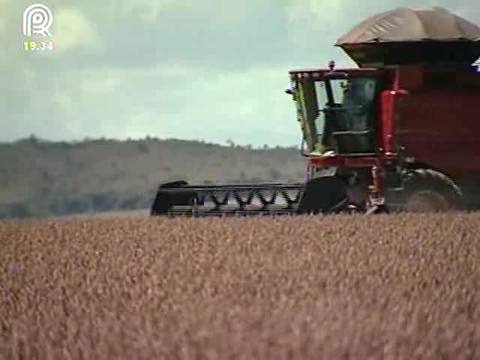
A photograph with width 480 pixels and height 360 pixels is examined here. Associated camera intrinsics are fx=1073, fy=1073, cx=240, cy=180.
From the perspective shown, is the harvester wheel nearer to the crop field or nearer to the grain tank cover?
the grain tank cover

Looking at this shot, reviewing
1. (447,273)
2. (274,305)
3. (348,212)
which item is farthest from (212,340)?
(348,212)

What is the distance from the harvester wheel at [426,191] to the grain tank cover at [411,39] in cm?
180

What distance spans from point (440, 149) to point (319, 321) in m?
12.5

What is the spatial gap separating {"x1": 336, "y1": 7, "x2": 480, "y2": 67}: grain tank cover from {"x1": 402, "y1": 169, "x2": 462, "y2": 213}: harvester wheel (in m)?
1.80

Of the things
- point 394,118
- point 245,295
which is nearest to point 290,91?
point 394,118

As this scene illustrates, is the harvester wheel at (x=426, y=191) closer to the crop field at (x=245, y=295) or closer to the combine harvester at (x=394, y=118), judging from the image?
the combine harvester at (x=394, y=118)

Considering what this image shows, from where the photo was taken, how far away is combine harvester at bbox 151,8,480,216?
16.5 m

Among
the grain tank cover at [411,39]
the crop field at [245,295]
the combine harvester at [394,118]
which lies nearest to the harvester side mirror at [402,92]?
the combine harvester at [394,118]

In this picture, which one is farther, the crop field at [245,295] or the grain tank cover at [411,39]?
the grain tank cover at [411,39]

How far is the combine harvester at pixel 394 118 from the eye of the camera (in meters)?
16.5

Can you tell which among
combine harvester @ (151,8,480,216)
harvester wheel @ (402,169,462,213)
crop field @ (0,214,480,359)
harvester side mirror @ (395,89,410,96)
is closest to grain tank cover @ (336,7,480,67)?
combine harvester @ (151,8,480,216)

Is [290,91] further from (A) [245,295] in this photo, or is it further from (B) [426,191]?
(A) [245,295]

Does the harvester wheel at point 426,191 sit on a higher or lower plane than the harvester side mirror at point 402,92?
lower

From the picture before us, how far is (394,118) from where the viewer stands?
648 inches
